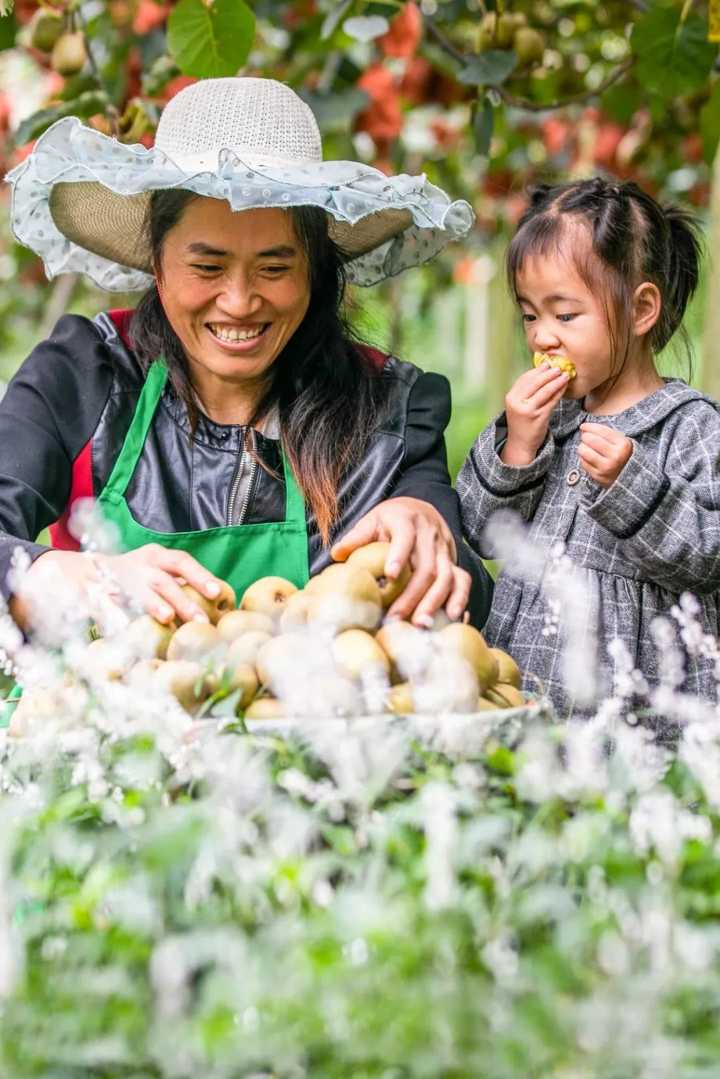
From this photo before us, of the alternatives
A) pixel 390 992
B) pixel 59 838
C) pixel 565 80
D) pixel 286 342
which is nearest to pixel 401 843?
pixel 390 992

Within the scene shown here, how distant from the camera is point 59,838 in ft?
4.11

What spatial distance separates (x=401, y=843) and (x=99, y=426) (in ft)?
4.77

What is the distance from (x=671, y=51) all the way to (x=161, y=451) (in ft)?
4.70

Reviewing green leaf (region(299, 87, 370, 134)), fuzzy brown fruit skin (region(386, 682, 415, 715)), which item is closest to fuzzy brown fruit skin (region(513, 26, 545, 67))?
green leaf (region(299, 87, 370, 134))

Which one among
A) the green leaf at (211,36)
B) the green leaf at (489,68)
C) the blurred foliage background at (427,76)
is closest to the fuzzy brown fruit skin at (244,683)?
the blurred foliage background at (427,76)

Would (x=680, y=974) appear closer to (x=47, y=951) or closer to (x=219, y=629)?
(x=47, y=951)

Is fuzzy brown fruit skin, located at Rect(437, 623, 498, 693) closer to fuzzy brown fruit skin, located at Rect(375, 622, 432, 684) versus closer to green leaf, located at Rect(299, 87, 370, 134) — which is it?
fuzzy brown fruit skin, located at Rect(375, 622, 432, 684)

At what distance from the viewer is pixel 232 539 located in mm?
2441

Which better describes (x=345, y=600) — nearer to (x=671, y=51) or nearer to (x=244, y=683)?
(x=244, y=683)

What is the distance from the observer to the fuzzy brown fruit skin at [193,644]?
5.43 ft

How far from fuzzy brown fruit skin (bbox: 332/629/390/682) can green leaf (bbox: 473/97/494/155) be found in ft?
6.67

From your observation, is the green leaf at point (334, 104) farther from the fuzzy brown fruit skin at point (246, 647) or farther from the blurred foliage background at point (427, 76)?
the fuzzy brown fruit skin at point (246, 647)

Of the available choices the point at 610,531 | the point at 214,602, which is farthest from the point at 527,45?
the point at 214,602

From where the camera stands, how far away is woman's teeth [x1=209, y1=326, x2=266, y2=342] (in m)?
2.42
